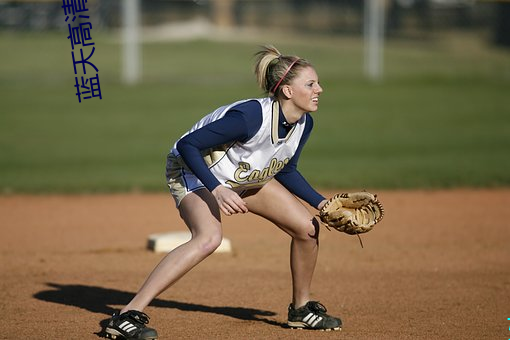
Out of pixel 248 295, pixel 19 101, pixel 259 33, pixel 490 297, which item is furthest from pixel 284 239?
pixel 259 33

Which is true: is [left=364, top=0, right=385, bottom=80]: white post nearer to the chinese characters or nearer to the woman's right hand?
the chinese characters

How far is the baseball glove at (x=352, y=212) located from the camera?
4629mm

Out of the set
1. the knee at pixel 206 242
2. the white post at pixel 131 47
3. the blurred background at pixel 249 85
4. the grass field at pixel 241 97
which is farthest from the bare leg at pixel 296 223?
the white post at pixel 131 47

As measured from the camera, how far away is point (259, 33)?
2373cm

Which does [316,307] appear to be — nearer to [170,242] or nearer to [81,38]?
[170,242]

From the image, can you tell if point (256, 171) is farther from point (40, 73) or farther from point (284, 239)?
point (40, 73)

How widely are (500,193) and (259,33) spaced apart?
48.1 feet

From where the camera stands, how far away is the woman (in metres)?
4.31

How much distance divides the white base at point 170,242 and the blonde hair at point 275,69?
2465 mm

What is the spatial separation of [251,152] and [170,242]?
99.2 inches

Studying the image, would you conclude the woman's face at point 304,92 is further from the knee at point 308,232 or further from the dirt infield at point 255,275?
the dirt infield at point 255,275

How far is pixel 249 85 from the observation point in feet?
62.6

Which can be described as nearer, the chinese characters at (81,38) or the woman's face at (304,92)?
the woman's face at (304,92)

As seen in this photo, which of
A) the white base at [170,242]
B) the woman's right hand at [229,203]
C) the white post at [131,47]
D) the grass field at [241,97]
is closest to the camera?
the woman's right hand at [229,203]
